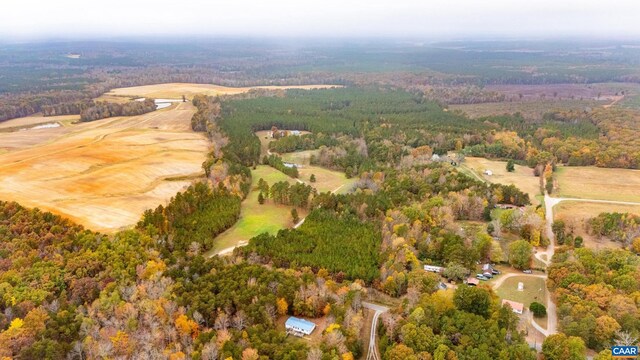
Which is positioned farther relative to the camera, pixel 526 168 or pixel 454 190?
pixel 526 168

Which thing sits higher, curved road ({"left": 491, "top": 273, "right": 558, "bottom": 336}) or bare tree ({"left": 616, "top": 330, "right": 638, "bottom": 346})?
bare tree ({"left": 616, "top": 330, "right": 638, "bottom": 346})

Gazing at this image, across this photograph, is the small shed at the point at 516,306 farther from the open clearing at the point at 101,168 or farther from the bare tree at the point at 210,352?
the open clearing at the point at 101,168

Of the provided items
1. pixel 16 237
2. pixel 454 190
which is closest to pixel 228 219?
pixel 16 237

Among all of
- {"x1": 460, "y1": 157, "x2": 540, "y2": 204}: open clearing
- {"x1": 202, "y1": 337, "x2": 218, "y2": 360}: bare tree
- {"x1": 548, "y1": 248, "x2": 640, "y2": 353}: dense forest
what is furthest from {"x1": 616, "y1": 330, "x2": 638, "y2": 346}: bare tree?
{"x1": 460, "y1": 157, "x2": 540, "y2": 204}: open clearing

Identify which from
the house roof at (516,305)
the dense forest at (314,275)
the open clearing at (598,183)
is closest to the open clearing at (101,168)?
the dense forest at (314,275)

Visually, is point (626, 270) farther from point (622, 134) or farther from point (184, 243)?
point (622, 134)

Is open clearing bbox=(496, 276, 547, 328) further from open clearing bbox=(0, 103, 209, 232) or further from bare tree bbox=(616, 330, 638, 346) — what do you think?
open clearing bbox=(0, 103, 209, 232)

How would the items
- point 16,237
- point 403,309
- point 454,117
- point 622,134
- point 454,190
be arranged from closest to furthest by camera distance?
point 403,309 → point 16,237 → point 454,190 → point 622,134 → point 454,117
